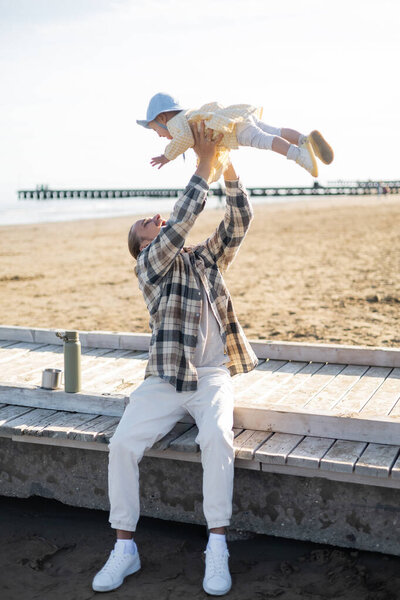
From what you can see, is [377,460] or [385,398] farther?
[385,398]

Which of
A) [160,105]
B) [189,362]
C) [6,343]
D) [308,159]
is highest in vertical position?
[160,105]

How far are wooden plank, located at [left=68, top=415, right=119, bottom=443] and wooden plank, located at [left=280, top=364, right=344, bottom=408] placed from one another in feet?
3.30

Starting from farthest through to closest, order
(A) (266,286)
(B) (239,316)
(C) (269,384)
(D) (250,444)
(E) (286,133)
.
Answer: (A) (266,286)
(B) (239,316)
(C) (269,384)
(D) (250,444)
(E) (286,133)

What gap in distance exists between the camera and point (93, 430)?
149 inches

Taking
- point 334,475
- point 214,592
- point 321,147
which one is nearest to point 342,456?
point 334,475

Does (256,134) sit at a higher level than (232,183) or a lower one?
higher

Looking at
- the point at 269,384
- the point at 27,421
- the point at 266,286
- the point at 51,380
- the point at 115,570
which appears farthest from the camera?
the point at 266,286

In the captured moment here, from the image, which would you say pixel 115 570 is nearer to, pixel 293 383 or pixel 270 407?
pixel 270 407

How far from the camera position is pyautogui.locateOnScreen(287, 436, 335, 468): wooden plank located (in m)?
3.30

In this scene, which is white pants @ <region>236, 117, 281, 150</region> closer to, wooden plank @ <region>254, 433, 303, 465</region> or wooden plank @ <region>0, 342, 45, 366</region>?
wooden plank @ <region>254, 433, 303, 465</region>

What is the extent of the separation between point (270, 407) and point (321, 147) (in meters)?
1.34

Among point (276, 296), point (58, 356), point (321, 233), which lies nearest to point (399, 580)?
point (58, 356)

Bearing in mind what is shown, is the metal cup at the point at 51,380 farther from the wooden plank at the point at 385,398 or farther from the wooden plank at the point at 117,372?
the wooden plank at the point at 385,398

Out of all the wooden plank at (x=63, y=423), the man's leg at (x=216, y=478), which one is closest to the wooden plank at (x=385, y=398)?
the man's leg at (x=216, y=478)
